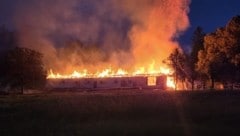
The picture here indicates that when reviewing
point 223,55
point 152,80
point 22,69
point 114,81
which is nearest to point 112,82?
point 114,81

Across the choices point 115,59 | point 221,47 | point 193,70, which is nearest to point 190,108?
point 221,47

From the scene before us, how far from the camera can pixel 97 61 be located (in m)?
152

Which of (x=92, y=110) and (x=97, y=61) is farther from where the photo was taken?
(x=97, y=61)

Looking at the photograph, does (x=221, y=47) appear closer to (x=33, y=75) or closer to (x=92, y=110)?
(x=33, y=75)

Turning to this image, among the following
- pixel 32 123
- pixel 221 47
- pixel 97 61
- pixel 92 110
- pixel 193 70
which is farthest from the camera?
pixel 97 61

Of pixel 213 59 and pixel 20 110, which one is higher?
pixel 213 59

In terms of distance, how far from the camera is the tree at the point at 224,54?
251ft

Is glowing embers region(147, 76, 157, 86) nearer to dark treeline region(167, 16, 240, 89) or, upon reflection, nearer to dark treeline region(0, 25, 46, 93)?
dark treeline region(167, 16, 240, 89)

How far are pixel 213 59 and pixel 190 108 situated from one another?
132 ft

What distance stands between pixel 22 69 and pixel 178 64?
35.9 metres

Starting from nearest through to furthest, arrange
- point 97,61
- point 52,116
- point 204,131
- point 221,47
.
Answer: point 204,131, point 52,116, point 221,47, point 97,61

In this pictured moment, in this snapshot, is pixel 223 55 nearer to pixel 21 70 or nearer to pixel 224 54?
pixel 224 54

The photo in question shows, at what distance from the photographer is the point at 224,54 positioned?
79.1 m

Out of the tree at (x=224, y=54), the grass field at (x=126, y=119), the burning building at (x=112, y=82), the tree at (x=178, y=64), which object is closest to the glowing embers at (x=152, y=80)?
the burning building at (x=112, y=82)
